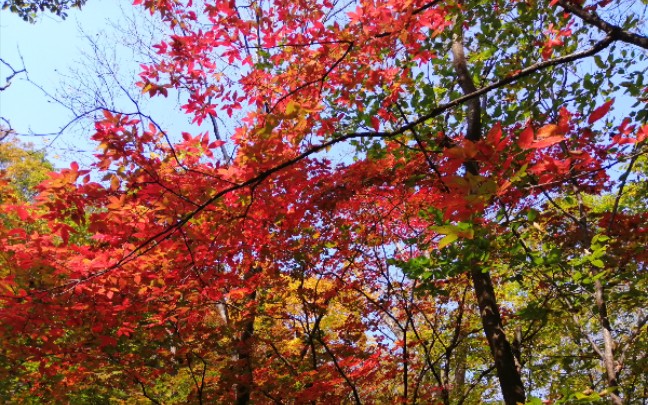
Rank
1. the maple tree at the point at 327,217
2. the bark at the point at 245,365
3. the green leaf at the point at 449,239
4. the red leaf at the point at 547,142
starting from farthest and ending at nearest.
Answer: the bark at the point at 245,365
the maple tree at the point at 327,217
the red leaf at the point at 547,142
the green leaf at the point at 449,239

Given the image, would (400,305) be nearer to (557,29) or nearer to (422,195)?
(422,195)

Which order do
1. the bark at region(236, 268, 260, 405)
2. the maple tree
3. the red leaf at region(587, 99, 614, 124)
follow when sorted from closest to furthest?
the red leaf at region(587, 99, 614, 124) → the maple tree → the bark at region(236, 268, 260, 405)

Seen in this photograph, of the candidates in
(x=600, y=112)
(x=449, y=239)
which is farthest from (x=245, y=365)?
(x=600, y=112)

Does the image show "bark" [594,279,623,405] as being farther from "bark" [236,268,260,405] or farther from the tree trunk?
"bark" [236,268,260,405]

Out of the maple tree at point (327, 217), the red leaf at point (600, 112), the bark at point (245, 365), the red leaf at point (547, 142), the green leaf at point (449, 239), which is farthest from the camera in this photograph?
the bark at point (245, 365)

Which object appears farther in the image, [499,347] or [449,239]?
[499,347]

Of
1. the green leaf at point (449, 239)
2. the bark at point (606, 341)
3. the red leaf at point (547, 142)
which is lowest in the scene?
the green leaf at point (449, 239)

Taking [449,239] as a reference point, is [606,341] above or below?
above

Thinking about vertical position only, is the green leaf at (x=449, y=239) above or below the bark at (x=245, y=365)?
below

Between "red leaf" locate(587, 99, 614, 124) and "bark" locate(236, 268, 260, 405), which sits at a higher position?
"bark" locate(236, 268, 260, 405)

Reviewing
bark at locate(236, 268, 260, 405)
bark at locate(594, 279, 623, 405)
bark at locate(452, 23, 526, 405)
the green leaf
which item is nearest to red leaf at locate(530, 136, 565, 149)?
the green leaf

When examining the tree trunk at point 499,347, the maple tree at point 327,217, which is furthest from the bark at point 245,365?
the tree trunk at point 499,347

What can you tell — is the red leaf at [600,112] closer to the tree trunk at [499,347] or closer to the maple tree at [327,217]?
the maple tree at [327,217]

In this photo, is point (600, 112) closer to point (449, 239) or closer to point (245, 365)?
point (449, 239)
